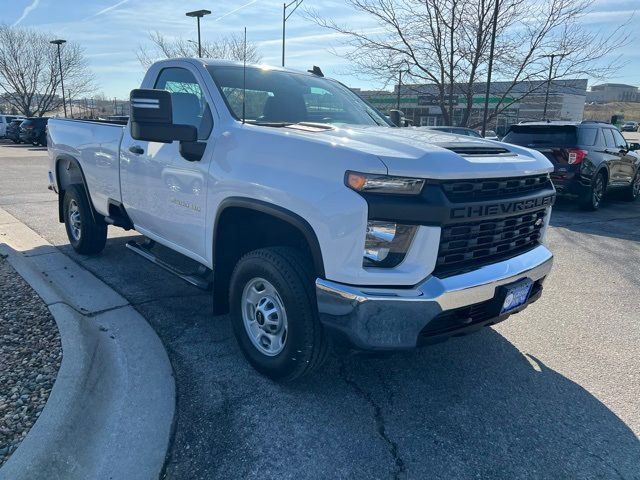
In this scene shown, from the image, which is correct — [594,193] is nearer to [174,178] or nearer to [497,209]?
[497,209]

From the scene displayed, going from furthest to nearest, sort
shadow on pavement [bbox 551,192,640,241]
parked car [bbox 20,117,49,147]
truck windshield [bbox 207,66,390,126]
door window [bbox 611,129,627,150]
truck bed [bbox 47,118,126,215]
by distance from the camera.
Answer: parked car [bbox 20,117,49,147] < door window [bbox 611,129,627,150] < shadow on pavement [bbox 551,192,640,241] < truck bed [bbox 47,118,126,215] < truck windshield [bbox 207,66,390,126]

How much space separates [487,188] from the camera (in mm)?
2652

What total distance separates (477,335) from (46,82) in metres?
49.2

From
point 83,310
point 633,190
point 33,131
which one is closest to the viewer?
point 83,310

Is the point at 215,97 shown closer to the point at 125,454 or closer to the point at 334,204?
the point at 334,204

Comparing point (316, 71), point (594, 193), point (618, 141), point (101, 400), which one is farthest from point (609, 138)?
point (101, 400)

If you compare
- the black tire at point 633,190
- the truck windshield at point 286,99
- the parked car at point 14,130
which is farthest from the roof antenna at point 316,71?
the parked car at point 14,130

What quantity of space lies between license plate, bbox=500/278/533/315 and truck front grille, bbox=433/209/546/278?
0.18m

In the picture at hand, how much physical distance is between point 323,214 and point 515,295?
4.16 feet

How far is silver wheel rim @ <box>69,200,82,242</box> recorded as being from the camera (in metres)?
5.60

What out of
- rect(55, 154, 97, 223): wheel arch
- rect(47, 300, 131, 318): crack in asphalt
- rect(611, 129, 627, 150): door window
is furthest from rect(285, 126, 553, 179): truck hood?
rect(611, 129, 627, 150): door window

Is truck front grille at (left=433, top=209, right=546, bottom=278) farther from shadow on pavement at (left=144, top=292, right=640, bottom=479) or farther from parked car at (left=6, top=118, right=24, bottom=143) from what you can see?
parked car at (left=6, top=118, right=24, bottom=143)

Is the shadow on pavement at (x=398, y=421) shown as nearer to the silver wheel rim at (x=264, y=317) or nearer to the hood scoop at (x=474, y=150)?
the silver wheel rim at (x=264, y=317)

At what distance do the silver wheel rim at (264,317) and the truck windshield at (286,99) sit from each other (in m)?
1.15
